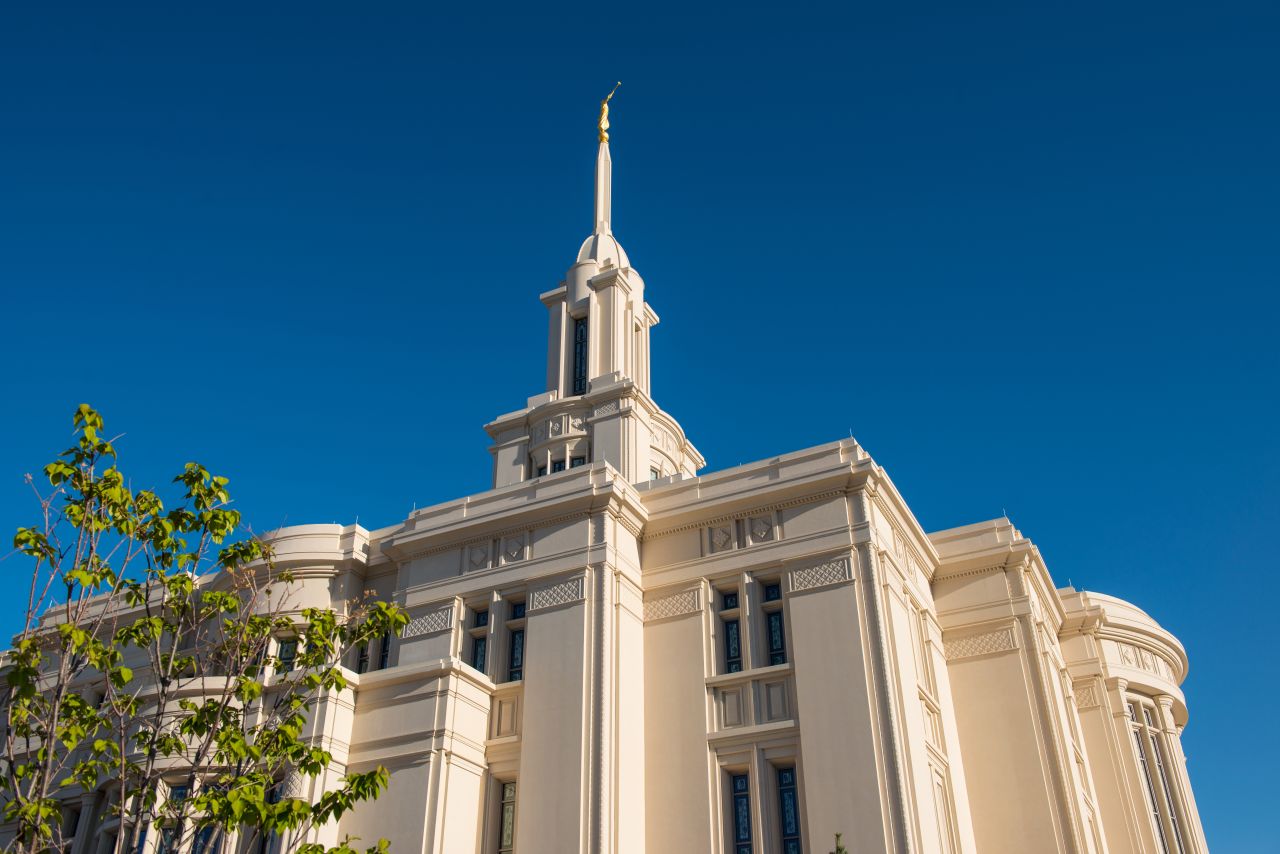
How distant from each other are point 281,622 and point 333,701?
9995 mm

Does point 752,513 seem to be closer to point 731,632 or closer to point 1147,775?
point 731,632

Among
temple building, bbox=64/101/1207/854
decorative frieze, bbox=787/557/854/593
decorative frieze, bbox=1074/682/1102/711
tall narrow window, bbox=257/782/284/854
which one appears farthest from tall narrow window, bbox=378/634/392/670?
decorative frieze, bbox=1074/682/1102/711

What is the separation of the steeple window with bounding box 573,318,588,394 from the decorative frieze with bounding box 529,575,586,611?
1421 centimetres

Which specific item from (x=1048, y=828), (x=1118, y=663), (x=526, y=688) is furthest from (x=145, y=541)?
(x=1118, y=663)

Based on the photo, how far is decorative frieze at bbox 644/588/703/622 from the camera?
2872cm

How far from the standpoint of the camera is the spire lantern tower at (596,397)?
38875 millimetres

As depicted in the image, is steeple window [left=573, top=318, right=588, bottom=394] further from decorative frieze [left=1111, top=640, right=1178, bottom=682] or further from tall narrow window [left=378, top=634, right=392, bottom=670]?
decorative frieze [left=1111, top=640, right=1178, bottom=682]

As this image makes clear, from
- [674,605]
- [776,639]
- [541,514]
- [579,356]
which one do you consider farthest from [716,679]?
[579,356]

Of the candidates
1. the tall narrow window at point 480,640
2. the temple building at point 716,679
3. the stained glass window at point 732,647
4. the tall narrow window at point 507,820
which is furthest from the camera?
the tall narrow window at point 480,640

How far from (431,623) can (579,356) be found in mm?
15845

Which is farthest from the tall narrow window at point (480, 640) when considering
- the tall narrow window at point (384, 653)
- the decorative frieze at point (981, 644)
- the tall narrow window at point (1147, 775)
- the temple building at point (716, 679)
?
the tall narrow window at point (1147, 775)

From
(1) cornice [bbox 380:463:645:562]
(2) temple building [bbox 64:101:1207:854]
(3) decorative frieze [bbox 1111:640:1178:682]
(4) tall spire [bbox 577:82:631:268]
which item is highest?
(4) tall spire [bbox 577:82:631:268]

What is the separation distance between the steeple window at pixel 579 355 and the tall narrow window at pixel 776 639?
52.1ft

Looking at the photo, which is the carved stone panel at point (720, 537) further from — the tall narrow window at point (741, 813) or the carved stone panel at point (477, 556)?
the carved stone panel at point (477, 556)
